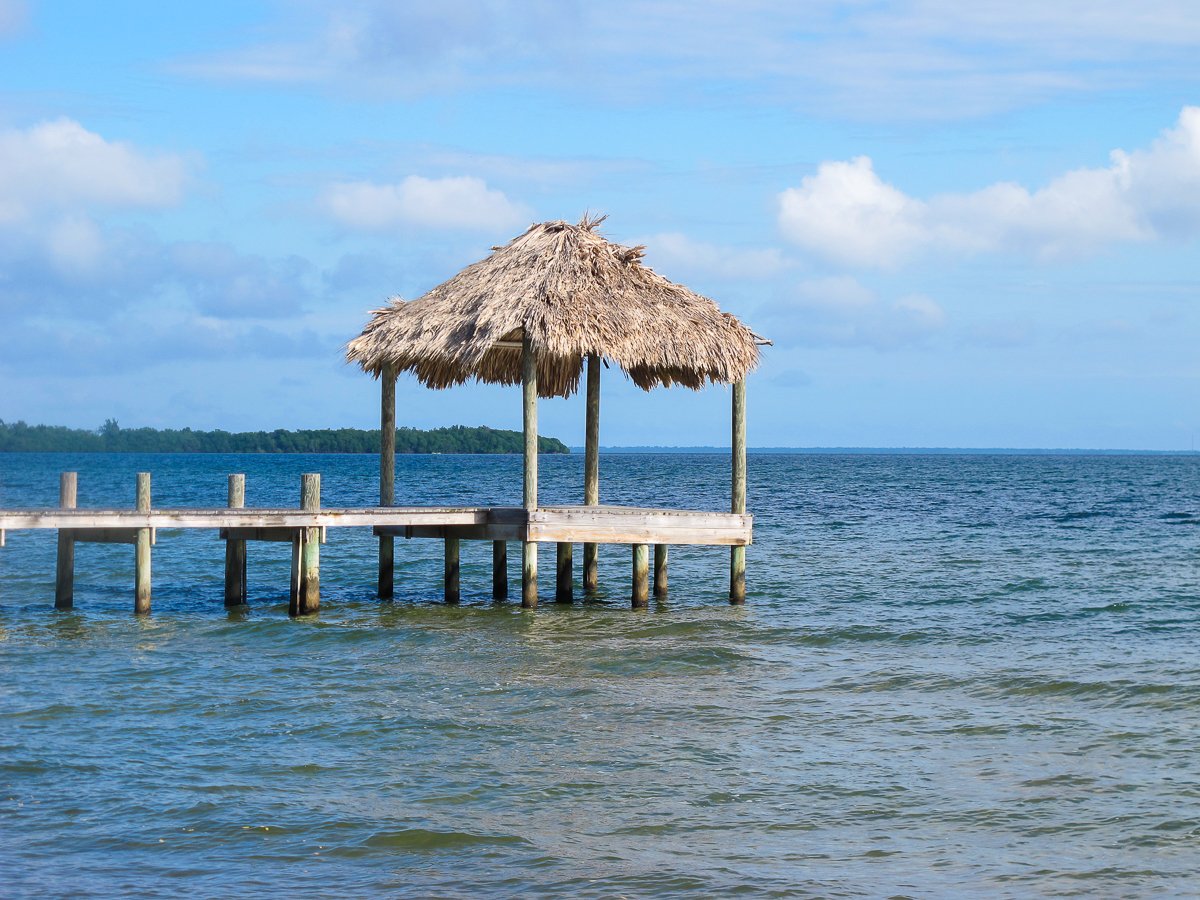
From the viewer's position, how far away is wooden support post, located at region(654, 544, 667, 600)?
20.1m

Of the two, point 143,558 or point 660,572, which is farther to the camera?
point 660,572

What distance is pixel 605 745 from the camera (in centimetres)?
1109

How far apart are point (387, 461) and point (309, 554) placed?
2.94 metres

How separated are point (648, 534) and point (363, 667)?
4.70m

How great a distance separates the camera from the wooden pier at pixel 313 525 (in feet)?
53.0

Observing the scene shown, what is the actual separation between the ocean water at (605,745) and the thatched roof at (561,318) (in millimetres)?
3585

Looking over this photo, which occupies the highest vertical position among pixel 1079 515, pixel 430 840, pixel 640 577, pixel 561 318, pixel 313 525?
pixel 561 318

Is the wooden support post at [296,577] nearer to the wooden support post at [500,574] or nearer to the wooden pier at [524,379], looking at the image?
the wooden pier at [524,379]

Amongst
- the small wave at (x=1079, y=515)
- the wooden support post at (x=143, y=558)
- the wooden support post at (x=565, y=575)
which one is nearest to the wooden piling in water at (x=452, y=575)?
the wooden support post at (x=565, y=575)

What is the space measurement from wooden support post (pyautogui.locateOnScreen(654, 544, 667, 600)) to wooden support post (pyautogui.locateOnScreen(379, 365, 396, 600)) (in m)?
4.03

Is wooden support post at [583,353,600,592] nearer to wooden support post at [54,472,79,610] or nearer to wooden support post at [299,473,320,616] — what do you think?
wooden support post at [299,473,320,616]

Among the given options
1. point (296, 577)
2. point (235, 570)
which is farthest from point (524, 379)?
point (235, 570)

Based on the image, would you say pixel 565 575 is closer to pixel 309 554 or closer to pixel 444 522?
pixel 444 522

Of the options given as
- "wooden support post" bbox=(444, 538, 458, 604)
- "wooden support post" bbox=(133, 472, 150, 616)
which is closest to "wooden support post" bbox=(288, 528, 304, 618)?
"wooden support post" bbox=(133, 472, 150, 616)
